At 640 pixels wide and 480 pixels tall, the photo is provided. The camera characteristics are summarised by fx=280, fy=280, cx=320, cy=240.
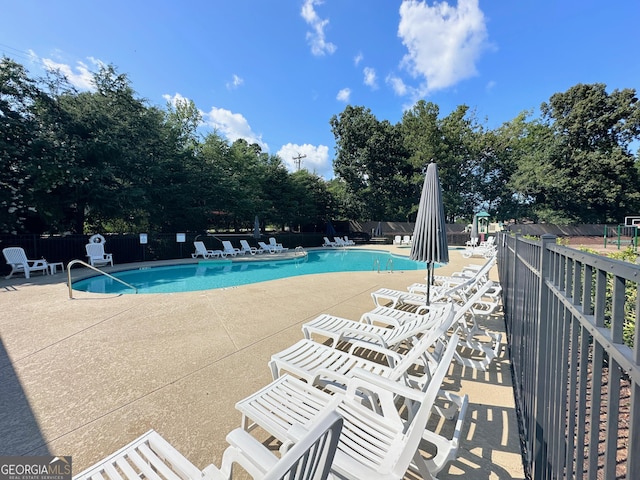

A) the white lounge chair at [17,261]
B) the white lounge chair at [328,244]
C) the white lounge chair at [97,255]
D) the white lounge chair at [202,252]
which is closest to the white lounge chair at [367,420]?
the white lounge chair at [17,261]

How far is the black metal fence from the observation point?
2.15 feet

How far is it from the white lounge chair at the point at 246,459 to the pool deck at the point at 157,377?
1.58 ft

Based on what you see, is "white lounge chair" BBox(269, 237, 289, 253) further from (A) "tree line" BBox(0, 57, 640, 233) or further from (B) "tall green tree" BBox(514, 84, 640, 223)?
(B) "tall green tree" BBox(514, 84, 640, 223)

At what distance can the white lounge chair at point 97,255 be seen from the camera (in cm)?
1082

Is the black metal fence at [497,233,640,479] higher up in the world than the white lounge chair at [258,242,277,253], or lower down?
higher up

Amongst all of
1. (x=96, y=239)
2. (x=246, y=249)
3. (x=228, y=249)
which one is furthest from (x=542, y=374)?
(x=246, y=249)

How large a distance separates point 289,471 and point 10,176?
48.3 ft

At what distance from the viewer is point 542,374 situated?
1.53 metres

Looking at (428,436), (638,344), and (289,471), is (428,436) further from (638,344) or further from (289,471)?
(638,344)

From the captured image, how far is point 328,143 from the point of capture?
31484 mm

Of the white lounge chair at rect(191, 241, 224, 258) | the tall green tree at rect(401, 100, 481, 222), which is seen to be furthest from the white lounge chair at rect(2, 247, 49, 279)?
the tall green tree at rect(401, 100, 481, 222)

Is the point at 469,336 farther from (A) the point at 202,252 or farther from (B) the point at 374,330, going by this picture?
(A) the point at 202,252

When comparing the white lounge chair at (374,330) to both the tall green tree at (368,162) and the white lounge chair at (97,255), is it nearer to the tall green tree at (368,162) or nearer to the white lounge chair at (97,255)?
the white lounge chair at (97,255)

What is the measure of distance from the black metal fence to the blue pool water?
313 inches
